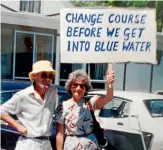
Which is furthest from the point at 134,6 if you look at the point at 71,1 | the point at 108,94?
the point at 108,94

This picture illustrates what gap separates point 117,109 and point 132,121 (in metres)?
0.18

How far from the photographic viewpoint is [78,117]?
9.42 feet

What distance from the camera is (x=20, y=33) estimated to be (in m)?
3.73

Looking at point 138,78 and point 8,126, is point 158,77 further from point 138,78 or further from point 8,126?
point 8,126

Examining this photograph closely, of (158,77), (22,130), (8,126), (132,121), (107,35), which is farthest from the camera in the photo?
(158,77)

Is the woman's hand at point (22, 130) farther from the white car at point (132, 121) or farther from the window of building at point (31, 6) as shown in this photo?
the window of building at point (31, 6)

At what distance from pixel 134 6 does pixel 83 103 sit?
1243 millimetres

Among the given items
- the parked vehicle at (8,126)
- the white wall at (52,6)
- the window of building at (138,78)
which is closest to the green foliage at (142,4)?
the white wall at (52,6)

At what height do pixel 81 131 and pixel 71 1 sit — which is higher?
pixel 71 1

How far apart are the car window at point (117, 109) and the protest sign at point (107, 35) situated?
53cm

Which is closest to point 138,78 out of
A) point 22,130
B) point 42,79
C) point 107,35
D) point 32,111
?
point 107,35

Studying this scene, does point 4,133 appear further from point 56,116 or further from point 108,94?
point 108,94

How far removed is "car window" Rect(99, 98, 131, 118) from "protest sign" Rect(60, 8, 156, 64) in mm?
533

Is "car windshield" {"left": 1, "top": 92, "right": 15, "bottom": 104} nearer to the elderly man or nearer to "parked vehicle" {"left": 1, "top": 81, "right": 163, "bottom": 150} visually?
"parked vehicle" {"left": 1, "top": 81, "right": 163, "bottom": 150}
